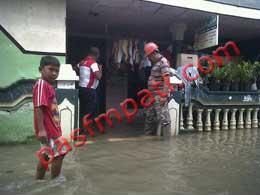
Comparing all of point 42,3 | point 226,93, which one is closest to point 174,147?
point 226,93

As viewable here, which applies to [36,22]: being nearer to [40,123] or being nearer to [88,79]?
[88,79]

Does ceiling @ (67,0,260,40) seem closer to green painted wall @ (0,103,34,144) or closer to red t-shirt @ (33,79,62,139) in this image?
green painted wall @ (0,103,34,144)

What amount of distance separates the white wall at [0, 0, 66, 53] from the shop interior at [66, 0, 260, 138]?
71cm

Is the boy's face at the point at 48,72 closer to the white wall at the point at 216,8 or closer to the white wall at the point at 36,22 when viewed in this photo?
the white wall at the point at 36,22

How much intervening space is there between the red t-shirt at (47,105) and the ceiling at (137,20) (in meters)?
3.48

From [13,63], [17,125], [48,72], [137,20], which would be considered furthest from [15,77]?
[137,20]

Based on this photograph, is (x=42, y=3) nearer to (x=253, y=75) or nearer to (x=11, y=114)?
(x=11, y=114)

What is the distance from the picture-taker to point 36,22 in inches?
222

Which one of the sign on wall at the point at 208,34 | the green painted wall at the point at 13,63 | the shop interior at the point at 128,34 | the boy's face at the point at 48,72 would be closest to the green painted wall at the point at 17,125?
the green painted wall at the point at 13,63

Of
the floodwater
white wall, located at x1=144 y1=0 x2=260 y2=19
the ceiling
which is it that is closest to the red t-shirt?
the floodwater

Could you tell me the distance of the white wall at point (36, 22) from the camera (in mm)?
5477

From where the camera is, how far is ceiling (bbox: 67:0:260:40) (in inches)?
260

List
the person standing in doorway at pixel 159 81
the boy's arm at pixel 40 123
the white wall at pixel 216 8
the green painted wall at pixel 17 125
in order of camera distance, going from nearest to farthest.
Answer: the boy's arm at pixel 40 123 < the green painted wall at pixel 17 125 < the person standing in doorway at pixel 159 81 < the white wall at pixel 216 8

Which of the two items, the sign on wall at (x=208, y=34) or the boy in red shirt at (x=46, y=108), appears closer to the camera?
the boy in red shirt at (x=46, y=108)
